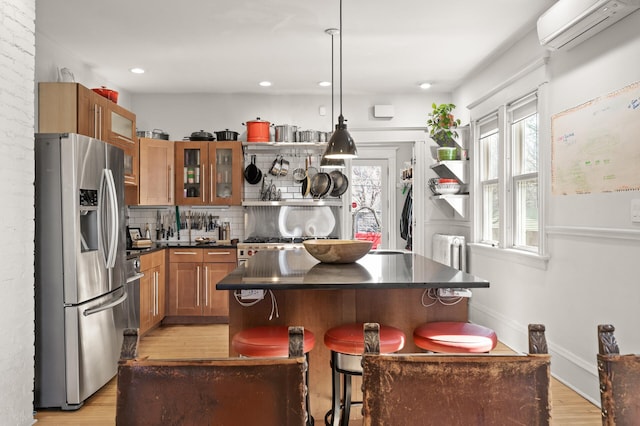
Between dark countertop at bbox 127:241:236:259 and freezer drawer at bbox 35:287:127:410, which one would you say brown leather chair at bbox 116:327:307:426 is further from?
dark countertop at bbox 127:241:236:259

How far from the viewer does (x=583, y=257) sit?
3.27 m

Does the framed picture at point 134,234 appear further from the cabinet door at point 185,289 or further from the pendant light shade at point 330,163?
the pendant light shade at point 330,163

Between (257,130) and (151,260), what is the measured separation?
1.90 metres

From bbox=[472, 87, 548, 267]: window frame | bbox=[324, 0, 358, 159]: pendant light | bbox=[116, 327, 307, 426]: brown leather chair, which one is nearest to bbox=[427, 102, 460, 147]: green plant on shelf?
bbox=[472, 87, 548, 267]: window frame

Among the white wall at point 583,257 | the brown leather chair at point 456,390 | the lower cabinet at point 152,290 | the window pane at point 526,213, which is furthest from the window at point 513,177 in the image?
the lower cabinet at point 152,290

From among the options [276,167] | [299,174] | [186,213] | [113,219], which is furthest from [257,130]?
[113,219]

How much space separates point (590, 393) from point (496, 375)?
2675mm

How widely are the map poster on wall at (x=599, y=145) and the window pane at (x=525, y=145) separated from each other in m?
0.44

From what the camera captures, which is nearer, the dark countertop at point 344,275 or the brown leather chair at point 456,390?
the brown leather chair at point 456,390

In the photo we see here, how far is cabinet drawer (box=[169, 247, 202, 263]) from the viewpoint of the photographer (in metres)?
5.50

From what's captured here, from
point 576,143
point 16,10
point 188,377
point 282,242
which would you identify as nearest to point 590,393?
point 576,143

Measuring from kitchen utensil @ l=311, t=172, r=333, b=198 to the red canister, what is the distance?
769 mm

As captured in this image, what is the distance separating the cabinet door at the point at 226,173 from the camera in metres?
5.73

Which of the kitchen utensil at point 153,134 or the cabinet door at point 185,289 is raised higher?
the kitchen utensil at point 153,134
